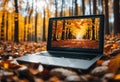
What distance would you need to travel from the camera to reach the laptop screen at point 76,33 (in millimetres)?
2684

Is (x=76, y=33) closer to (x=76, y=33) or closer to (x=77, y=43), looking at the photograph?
(x=76, y=33)

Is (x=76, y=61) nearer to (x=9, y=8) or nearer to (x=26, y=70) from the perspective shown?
(x=26, y=70)

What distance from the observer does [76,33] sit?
2.95 metres

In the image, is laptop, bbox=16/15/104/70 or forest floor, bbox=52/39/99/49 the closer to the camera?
laptop, bbox=16/15/104/70

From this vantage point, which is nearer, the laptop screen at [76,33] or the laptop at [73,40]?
the laptop at [73,40]

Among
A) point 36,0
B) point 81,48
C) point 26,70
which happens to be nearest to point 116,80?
point 26,70

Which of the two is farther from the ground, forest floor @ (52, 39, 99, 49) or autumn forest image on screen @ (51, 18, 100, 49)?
autumn forest image on screen @ (51, 18, 100, 49)

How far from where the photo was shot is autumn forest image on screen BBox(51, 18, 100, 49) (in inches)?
107

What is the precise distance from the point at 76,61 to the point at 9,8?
42.4ft

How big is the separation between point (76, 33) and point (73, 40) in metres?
0.12

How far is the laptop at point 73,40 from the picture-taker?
2502mm

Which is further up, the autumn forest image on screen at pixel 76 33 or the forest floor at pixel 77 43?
the autumn forest image on screen at pixel 76 33

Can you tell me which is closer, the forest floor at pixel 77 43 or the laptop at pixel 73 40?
the laptop at pixel 73 40

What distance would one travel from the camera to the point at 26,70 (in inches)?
77.8
